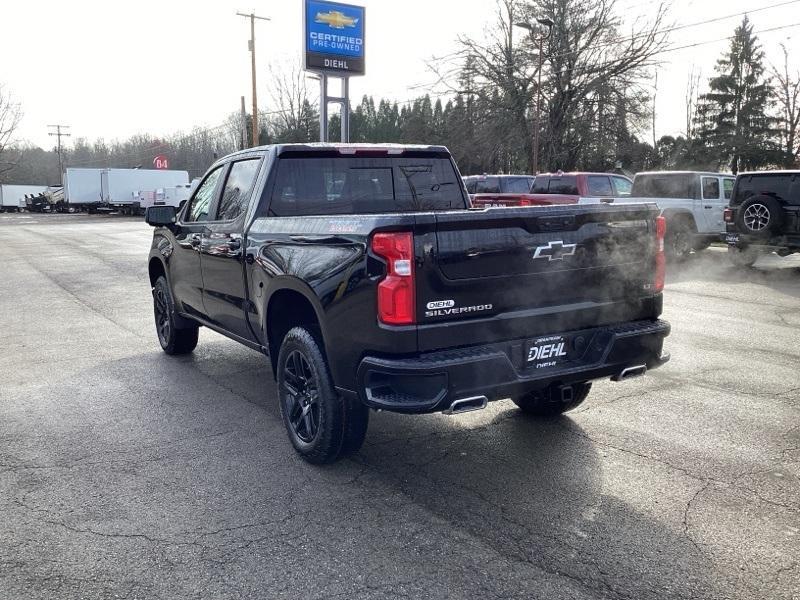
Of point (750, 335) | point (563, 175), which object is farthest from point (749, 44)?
point (750, 335)

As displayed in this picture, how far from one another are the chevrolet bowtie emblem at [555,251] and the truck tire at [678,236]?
11895mm

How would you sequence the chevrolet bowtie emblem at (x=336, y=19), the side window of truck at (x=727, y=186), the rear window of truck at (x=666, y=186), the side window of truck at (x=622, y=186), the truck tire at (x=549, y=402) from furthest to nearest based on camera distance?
the chevrolet bowtie emblem at (x=336, y=19)
the side window of truck at (x=622, y=186)
the side window of truck at (x=727, y=186)
the rear window of truck at (x=666, y=186)
the truck tire at (x=549, y=402)

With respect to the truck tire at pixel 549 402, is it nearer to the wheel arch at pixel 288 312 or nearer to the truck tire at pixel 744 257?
the wheel arch at pixel 288 312

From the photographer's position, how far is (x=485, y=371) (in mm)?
3498

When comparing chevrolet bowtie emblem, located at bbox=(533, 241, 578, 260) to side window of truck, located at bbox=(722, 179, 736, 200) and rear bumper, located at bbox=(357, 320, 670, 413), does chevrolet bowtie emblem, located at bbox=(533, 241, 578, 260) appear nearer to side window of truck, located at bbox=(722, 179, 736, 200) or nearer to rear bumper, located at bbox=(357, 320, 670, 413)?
rear bumper, located at bbox=(357, 320, 670, 413)

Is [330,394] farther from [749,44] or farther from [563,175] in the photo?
[749,44]

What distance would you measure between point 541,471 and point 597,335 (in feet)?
2.79

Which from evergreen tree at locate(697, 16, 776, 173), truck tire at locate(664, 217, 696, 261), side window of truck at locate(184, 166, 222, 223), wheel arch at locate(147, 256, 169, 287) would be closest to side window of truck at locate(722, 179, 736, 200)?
truck tire at locate(664, 217, 696, 261)

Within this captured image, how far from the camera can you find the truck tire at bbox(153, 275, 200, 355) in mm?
6930

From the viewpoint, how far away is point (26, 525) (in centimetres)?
350

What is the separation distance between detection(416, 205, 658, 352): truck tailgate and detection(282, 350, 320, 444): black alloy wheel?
1009 mm

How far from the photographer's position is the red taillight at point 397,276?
11.1 feet

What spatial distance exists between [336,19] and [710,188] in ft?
55.2

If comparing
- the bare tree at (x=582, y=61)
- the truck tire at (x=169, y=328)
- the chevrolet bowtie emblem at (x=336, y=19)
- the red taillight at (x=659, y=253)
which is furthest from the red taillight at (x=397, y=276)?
the bare tree at (x=582, y=61)
